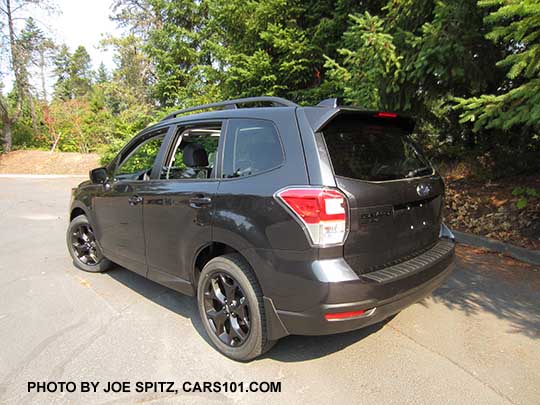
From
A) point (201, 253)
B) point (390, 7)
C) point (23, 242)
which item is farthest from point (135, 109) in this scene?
point (201, 253)

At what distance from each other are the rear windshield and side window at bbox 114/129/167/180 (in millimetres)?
1900

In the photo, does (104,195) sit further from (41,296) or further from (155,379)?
(155,379)

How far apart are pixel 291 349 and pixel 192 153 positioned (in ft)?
6.19

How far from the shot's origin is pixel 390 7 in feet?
17.6

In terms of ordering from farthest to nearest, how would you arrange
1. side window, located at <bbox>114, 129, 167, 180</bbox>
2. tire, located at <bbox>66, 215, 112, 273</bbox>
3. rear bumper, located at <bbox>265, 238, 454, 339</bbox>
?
tire, located at <bbox>66, 215, 112, 273</bbox> < side window, located at <bbox>114, 129, 167, 180</bbox> < rear bumper, located at <bbox>265, 238, 454, 339</bbox>

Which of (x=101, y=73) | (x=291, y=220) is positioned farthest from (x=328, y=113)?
(x=101, y=73)

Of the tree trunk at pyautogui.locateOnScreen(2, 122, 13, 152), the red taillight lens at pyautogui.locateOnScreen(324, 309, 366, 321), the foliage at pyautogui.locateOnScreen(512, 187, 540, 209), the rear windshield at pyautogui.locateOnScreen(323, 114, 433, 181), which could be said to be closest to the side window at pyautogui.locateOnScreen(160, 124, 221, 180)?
the rear windshield at pyautogui.locateOnScreen(323, 114, 433, 181)

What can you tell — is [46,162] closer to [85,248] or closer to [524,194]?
[85,248]

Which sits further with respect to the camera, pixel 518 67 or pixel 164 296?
pixel 164 296

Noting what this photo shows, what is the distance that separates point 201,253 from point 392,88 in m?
4.08

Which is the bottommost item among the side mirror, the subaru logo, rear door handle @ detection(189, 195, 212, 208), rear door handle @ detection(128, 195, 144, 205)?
rear door handle @ detection(128, 195, 144, 205)

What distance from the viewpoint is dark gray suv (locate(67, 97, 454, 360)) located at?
2.09m

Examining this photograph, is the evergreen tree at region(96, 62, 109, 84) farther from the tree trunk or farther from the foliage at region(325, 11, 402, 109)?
the foliage at region(325, 11, 402, 109)

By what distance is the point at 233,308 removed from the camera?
2588 millimetres
